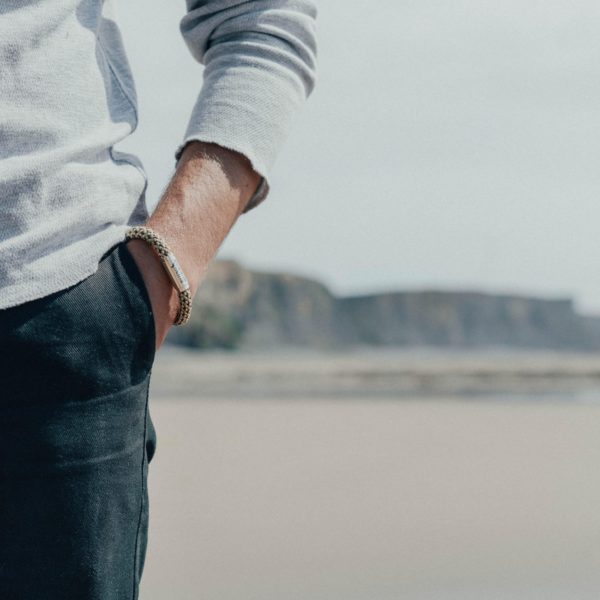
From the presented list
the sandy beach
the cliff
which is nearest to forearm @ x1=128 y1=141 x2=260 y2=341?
the sandy beach

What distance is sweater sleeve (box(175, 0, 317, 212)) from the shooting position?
1191 mm

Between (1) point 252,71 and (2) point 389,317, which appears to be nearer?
(1) point 252,71

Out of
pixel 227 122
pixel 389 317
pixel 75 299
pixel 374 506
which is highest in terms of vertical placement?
pixel 389 317

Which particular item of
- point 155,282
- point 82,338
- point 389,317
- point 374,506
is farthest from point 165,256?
point 389,317

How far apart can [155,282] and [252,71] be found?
341 millimetres

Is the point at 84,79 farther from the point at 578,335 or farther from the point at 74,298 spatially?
the point at 578,335

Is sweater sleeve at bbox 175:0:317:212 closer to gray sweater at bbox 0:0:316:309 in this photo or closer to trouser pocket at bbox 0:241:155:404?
gray sweater at bbox 0:0:316:309

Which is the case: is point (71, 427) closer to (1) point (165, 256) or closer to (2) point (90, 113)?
(1) point (165, 256)

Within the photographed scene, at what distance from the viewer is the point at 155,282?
108cm

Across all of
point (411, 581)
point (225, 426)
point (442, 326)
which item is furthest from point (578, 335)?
point (411, 581)

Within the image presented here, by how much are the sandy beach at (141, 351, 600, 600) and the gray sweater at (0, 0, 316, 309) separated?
11.2ft

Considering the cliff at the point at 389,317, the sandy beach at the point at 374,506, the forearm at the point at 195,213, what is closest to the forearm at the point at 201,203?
the forearm at the point at 195,213

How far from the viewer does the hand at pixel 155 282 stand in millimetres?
1073

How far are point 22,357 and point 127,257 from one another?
0.17m
